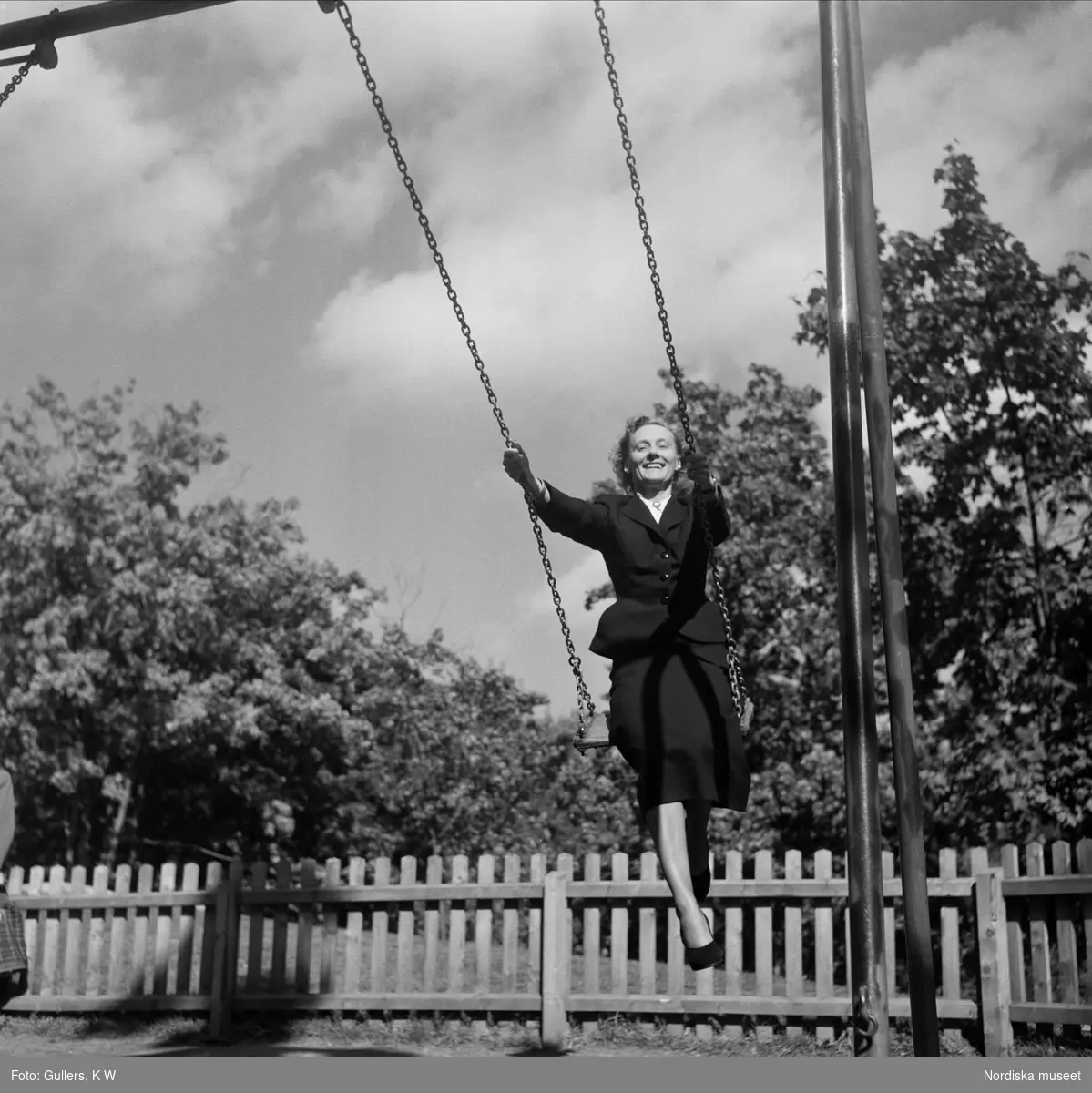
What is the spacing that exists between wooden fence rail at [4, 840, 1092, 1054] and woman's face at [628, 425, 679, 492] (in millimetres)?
3568

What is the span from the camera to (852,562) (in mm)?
4289

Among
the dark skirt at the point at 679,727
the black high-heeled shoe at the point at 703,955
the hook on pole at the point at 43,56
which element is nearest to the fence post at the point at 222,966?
the hook on pole at the point at 43,56

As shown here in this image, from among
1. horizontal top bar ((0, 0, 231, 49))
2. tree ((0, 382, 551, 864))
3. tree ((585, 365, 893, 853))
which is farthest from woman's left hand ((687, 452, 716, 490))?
tree ((0, 382, 551, 864))

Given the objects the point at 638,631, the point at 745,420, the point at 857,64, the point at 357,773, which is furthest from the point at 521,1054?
the point at 357,773

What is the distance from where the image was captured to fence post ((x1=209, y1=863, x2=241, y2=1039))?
9.08 metres

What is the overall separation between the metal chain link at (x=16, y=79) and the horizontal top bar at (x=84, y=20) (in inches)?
3.2

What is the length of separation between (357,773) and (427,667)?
2.47 metres

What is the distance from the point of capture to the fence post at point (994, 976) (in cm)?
720

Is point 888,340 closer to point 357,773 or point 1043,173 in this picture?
point 1043,173

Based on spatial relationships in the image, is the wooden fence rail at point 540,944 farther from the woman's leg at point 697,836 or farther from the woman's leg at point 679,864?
the woman's leg at point 679,864

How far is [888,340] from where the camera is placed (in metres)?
12.3

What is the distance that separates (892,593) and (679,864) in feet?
4.24

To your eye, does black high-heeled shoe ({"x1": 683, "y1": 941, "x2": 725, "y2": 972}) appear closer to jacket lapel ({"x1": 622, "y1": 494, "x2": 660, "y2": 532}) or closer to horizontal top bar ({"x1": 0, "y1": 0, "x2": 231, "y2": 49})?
jacket lapel ({"x1": 622, "y1": 494, "x2": 660, "y2": 532})

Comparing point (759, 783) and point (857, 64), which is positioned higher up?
point (857, 64)
